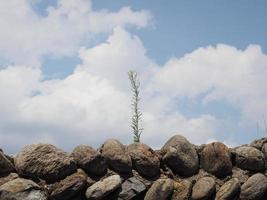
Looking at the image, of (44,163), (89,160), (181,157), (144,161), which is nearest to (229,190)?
(181,157)

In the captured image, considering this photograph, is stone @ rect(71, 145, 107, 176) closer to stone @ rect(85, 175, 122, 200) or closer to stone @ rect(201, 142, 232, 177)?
stone @ rect(85, 175, 122, 200)

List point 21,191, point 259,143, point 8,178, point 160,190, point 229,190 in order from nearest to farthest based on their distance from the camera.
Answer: point 21,191 < point 8,178 < point 160,190 < point 229,190 < point 259,143

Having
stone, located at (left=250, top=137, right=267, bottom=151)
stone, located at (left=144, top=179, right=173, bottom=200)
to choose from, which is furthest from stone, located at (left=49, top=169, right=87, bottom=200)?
stone, located at (left=250, top=137, right=267, bottom=151)

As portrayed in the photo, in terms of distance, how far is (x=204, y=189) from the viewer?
893cm

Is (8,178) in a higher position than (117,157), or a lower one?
lower

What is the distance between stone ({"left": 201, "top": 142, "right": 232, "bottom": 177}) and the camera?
30.8 ft

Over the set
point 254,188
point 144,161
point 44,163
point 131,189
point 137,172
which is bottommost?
point 131,189

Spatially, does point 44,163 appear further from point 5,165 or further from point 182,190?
point 182,190

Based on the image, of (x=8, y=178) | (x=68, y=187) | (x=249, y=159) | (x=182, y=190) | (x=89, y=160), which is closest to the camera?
(x=68, y=187)

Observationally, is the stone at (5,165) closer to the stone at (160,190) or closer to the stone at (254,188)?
the stone at (160,190)

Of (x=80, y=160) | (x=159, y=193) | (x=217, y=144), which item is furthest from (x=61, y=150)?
(x=217, y=144)

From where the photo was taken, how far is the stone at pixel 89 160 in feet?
28.6

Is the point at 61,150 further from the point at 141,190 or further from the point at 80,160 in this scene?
the point at 141,190

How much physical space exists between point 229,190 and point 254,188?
494 mm
